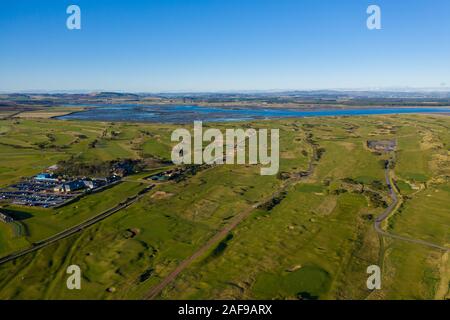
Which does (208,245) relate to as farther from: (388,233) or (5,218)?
(5,218)

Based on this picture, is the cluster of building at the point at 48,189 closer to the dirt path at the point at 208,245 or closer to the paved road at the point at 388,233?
the dirt path at the point at 208,245

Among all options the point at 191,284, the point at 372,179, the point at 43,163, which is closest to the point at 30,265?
the point at 191,284

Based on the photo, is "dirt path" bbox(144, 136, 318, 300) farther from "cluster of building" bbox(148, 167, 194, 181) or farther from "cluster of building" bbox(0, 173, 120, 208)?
"cluster of building" bbox(0, 173, 120, 208)

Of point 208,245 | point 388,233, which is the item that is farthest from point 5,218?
point 388,233

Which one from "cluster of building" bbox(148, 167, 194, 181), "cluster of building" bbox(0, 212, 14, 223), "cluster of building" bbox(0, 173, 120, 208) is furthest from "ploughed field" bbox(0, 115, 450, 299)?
"cluster of building" bbox(148, 167, 194, 181)

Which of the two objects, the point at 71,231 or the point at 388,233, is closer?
the point at 388,233

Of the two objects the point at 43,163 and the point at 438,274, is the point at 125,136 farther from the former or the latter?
the point at 438,274
